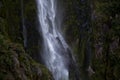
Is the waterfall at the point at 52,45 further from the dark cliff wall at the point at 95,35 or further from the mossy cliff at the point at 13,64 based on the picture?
the mossy cliff at the point at 13,64

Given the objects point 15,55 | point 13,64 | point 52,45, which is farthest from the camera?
point 52,45

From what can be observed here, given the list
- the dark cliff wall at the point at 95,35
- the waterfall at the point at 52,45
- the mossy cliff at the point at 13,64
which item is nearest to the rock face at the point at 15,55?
the mossy cliff at the point at 13,64

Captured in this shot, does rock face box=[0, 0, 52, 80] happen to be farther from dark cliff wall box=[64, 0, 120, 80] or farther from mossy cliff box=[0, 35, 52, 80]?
dark cliff wall box=[64, 0, 120, 80]

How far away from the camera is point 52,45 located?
25641 millimetres

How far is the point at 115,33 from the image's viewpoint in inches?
1041

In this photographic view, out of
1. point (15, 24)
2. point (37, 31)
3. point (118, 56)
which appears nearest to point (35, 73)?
point (15, 24)

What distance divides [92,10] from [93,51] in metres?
3.99

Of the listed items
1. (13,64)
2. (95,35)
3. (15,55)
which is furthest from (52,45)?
(13,64)

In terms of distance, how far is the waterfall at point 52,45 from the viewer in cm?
2466

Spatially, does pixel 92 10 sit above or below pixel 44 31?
above

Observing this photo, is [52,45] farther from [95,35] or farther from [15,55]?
[15,55]

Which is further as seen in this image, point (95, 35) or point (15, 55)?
point (95, 35)

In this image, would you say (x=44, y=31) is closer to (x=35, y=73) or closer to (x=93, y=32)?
(x=93, y=32)

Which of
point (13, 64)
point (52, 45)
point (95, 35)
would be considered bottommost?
point (52, 45)
